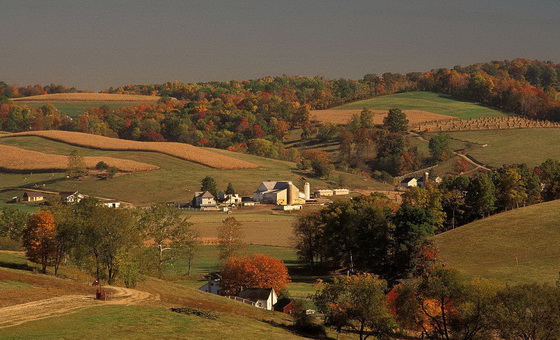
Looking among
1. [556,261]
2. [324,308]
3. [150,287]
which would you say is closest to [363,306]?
[324,308]

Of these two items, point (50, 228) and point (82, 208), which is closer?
point (50, 228)

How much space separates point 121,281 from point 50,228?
34.5 ft

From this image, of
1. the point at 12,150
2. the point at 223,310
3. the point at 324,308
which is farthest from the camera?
the point at 12,150

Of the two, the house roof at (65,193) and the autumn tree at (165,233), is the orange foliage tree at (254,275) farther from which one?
the house roof at (65,193)

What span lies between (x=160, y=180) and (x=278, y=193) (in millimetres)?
25941

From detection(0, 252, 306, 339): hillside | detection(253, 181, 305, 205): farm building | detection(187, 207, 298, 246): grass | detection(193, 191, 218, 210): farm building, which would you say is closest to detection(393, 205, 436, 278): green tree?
detection(0, 252, 306, 339): hillside

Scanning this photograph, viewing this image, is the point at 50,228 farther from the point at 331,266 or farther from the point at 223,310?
the point at 331,266

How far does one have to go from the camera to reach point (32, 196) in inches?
6048

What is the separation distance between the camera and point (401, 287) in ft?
223

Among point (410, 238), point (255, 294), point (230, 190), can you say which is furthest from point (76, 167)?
point (255, 294)

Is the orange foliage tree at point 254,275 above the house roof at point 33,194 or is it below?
below

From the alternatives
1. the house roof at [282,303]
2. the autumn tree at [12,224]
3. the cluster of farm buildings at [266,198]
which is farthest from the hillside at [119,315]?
the cluster of farm buildings at [266,198]

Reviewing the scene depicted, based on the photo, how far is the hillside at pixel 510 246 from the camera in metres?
82.2

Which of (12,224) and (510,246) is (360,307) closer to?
(510,246)
